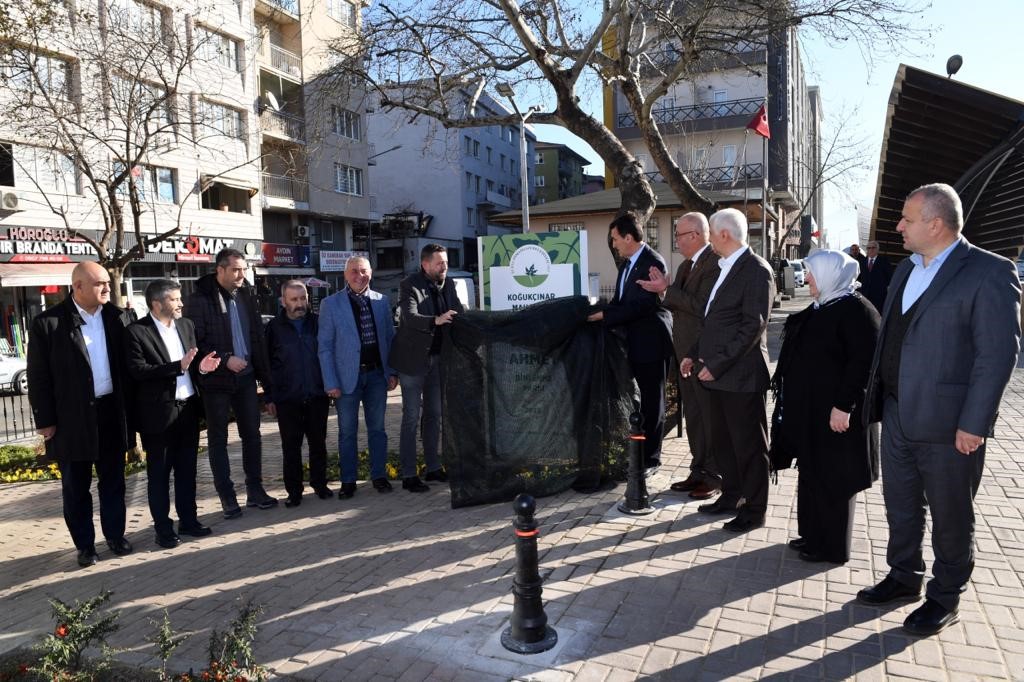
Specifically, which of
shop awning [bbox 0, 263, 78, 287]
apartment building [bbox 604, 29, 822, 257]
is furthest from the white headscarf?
apartment building [bbox 604, 29, 822, 257]

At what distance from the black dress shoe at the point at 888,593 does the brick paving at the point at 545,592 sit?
0.08m

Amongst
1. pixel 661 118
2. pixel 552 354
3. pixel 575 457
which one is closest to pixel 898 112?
pixel 552 354

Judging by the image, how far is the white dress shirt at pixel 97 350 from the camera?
4.96 m

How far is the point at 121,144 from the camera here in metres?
12.5

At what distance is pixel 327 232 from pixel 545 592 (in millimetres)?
36601

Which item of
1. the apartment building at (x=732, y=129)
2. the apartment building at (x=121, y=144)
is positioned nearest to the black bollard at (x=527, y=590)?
the apartment building at (x=121, y=144)

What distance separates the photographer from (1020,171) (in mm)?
5598

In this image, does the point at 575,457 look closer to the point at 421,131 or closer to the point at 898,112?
the point at 898,112

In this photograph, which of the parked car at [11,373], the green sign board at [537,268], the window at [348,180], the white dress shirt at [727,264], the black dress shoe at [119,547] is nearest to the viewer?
the white dress shirt at [727,264]

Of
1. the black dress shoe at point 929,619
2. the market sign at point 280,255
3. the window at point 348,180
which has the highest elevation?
the window at point 348,180

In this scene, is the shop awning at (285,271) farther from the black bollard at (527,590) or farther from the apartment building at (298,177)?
the black bollard at (527,590)

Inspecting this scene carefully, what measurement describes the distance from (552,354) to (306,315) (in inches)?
88.4

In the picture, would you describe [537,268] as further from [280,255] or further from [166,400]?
[280,255]

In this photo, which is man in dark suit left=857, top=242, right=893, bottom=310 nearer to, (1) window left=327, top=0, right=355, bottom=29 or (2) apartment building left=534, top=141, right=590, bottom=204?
(1) window left=327, top=0, right=355, bottom=29
